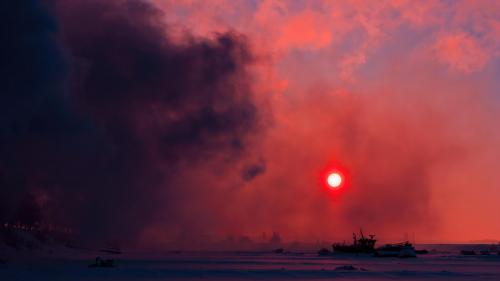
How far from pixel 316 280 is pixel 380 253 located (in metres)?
106

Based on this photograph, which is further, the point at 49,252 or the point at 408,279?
the point at 49,252

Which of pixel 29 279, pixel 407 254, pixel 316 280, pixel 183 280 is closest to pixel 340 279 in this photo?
pixel 316 280

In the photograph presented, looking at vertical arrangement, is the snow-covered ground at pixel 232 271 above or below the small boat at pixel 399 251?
below

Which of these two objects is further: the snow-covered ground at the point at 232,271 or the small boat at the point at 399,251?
the small boat at the point at 399,251

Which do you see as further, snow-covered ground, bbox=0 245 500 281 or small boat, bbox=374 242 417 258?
small boat, bbox=374 242 417 258

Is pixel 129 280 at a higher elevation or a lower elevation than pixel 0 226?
lower

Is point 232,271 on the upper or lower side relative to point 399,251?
lower

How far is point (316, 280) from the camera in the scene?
192 ft

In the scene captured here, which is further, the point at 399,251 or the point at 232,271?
the point at 399,251

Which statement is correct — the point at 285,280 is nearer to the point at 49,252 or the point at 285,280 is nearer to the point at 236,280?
the point at 236,280

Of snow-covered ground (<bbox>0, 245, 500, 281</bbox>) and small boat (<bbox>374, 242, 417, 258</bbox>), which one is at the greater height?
small boat (<bbox>374, 242, 417, 258</bbox>)

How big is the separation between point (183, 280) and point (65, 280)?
12241 mm

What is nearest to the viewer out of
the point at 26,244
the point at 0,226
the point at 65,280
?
the point at 65,280

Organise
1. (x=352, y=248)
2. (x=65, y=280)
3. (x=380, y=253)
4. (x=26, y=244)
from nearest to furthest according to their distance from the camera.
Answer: (x=65, y=280)
(x=26, y=244)
(x=380, y=253)
(x=352, y=248)
